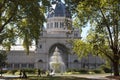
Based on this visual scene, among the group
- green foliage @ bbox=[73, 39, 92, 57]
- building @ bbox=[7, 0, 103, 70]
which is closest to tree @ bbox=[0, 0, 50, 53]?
green foliage @ bbox=[73, 39, 92, 57]

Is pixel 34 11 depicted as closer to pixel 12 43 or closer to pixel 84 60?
pixel 12 43

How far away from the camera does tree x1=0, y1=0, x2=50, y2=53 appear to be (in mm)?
31281

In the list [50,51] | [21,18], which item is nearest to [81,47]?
[21,18]

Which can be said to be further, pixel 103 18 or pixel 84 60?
pixel 84 60


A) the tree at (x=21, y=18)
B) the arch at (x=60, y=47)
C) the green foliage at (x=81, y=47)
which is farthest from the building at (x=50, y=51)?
the tree at (x=21, y=18)

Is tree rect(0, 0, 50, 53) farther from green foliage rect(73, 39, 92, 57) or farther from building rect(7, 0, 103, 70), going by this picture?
building rect(7, 0, 103, 70)

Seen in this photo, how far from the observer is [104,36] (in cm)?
4388

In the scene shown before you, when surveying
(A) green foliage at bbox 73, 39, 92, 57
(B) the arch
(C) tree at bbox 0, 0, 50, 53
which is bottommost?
(A) green foliage at bbox 73, 39, 92, 57

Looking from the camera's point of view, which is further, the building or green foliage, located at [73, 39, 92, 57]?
the building

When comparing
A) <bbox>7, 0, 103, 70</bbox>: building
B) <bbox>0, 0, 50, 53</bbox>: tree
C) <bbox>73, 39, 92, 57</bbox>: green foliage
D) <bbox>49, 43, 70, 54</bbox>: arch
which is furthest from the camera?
<bbox>49, 43, 70, 54</bbox>: arch

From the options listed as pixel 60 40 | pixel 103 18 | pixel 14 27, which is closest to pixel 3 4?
pixel 14 27

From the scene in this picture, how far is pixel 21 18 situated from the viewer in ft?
124

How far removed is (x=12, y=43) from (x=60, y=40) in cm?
9093

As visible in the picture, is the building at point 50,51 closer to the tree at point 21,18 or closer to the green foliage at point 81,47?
the green foliage at point 81,47
